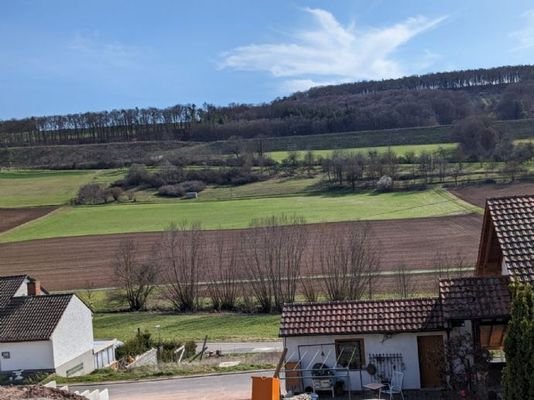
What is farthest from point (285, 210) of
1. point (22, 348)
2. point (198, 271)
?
point (22, 348)

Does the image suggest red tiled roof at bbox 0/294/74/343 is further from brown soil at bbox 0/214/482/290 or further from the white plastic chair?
brown soil at bbox 0/214/482/290

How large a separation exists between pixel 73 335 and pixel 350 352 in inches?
676

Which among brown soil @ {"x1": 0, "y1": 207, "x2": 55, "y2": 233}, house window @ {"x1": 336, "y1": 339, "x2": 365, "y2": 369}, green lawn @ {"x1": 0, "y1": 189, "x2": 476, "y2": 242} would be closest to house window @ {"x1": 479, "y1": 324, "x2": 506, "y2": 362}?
house window @ {"x1": 336, "y1": 339, "x2": 365, "y2": 369}

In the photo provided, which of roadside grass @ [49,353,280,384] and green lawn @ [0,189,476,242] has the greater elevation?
green lawn @ [0,189,476,242]

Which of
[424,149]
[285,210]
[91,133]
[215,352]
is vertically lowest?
[215,352]

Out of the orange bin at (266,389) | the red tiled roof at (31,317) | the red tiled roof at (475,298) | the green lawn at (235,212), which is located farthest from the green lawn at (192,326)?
the green lawn at (235,212)

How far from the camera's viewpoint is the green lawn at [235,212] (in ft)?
233

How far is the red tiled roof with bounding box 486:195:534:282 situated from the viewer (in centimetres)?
1758

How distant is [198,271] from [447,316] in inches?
1311

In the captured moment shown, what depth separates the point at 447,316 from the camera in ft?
59.4

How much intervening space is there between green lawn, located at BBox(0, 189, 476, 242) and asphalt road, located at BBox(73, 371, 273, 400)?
43.5m

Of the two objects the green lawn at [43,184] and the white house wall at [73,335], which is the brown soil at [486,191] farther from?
the green lawn at [43,184]

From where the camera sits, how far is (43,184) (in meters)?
109

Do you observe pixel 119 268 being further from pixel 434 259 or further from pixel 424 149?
pixel 424 149
